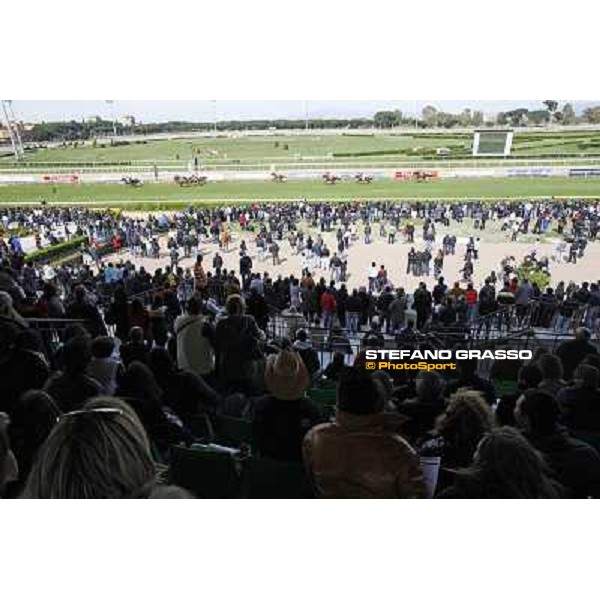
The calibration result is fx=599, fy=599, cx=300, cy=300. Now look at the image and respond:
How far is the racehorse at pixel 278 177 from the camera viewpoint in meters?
11.7

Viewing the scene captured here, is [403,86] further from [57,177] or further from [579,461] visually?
[57,177]

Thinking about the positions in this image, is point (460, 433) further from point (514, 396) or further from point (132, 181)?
point (132, 181)

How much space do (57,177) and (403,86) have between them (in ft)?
24.6

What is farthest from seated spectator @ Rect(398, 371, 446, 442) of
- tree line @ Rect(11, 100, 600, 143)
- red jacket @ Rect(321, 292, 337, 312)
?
red jacket @ Rect(321, 292, 337, 312)

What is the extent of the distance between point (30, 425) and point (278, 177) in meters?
9.49

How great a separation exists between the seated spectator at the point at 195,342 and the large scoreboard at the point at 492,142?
396 cm

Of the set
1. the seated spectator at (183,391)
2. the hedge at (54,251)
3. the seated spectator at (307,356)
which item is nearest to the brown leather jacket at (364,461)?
the seated spectator at (183,391)

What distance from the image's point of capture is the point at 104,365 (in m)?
4.36

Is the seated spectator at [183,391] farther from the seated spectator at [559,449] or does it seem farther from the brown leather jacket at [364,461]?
the seated spectator at [559,449]

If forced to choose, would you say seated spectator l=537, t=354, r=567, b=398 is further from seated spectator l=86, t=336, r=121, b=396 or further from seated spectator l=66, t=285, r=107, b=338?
seated spectator l=66, t=285, r=107, b=338

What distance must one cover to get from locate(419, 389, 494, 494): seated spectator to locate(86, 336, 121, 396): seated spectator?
94.2 inches

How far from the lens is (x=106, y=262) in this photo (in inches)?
538

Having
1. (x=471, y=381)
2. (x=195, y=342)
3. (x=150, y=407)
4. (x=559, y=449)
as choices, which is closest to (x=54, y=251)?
(x=195, y=342)

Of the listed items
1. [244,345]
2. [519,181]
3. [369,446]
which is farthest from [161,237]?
[369,446]
